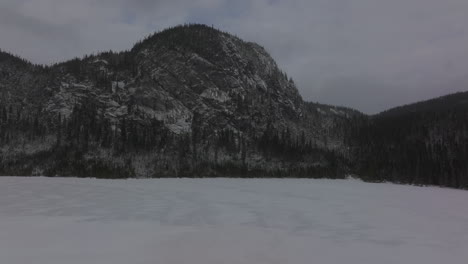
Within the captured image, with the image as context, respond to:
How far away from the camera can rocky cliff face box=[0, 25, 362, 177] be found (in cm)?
14388

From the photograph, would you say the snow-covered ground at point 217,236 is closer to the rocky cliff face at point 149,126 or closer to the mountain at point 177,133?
the mountain at point 177,133

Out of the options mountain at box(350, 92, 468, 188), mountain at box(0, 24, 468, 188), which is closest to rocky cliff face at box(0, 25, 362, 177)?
mountain at box(0, 24, 468, 188)

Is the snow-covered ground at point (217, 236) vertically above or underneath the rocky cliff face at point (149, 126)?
underneath

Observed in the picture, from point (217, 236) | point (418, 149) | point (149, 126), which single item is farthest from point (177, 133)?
point (217, 236)

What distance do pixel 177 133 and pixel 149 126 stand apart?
13.9 m

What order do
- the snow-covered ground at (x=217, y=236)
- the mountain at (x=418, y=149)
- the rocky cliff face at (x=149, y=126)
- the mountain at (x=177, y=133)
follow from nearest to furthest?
the snow-covered ground at (x=217, y=236)
the mountain at (x=418, y=149)
the mountain at (x=177, y=133)
the rocky cliff face at (x=149, y=126)

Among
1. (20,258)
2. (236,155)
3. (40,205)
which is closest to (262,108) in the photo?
(236,155)

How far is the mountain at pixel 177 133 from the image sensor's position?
136 metres

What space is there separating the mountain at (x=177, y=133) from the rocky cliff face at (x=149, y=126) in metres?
0.53

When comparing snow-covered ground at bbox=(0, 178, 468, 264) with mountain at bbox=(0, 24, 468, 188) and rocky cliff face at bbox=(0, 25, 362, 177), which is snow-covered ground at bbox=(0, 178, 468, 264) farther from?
rocky cliff face at bbox=(0, 25, 362, 177)

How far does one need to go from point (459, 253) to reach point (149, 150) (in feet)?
482

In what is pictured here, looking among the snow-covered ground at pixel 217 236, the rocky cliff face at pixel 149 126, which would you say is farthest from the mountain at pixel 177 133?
the snow-covered ground at pixel 217 236

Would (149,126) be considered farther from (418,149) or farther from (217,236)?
(217,236)

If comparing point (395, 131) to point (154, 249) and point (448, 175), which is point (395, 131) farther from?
point (154, 249)
